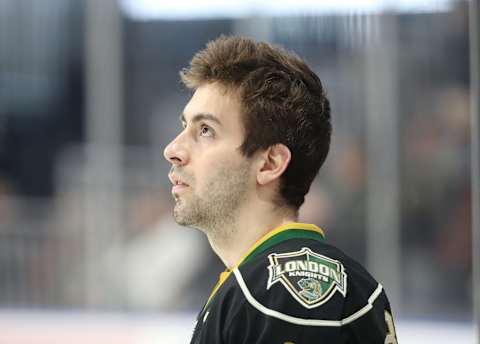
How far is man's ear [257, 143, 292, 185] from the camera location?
1.92 metres

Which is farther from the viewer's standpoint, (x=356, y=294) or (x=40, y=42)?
(x=40, y=42)

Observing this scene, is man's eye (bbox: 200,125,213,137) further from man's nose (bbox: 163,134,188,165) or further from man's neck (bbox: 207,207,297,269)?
man's neck (bbox: 207,207,297,269)

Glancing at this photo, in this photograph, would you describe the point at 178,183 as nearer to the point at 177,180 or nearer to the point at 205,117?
the point at 177,180

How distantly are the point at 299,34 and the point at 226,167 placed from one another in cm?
411

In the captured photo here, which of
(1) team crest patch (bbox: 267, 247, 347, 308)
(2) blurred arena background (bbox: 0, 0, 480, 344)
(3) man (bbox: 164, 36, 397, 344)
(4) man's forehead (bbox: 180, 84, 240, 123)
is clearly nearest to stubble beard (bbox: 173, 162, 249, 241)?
(3) man (bbox: 164, 36, 397, 344)

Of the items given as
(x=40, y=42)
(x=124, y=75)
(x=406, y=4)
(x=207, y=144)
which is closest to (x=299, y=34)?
(x=406, y=4)

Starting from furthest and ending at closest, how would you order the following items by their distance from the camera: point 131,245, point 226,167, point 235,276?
point 131,245 → point 226,167 → point 235,276

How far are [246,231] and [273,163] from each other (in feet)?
0.49

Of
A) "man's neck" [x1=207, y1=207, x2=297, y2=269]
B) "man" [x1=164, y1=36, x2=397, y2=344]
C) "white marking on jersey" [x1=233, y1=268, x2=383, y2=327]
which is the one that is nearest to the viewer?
"white marking on jersey" [x1=233, y1=268, x2=383, y2=327]

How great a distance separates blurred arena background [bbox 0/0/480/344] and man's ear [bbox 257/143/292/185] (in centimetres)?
372

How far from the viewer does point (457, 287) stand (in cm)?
580

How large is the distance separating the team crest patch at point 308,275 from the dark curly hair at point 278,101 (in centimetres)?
24

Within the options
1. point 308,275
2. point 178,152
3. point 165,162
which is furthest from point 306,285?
point 165,162

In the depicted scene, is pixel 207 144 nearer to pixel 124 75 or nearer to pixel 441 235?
pixel 441 235
